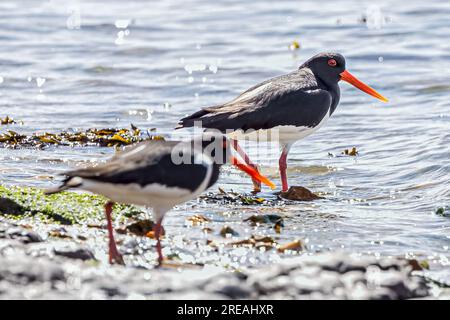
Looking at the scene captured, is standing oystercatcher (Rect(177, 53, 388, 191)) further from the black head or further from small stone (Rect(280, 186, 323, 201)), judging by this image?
small stone (Rect(280, 186, 323, 201))

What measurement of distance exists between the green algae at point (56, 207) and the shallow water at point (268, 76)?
60 cm

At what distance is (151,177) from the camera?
18.6 feet

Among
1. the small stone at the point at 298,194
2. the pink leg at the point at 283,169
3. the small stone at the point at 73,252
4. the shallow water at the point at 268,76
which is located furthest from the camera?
the pink leg at the point at 283,169

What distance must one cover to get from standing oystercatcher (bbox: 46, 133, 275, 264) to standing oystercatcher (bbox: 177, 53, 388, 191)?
6.39 feet

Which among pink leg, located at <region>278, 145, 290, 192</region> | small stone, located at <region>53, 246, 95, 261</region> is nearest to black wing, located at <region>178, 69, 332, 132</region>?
pink leg, located at <region>278, 145, 290, 192</region>

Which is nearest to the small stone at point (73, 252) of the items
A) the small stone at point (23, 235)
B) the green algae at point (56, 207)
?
the small stone at point (23, 235)

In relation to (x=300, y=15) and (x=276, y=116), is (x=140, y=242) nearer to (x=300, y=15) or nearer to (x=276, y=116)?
(x=276, y=116)

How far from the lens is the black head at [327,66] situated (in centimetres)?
912

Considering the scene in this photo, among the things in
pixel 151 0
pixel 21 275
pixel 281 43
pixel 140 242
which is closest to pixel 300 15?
pixel 281 43

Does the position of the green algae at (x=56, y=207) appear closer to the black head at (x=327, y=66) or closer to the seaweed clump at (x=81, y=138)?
the seaweed clump at (x=81, y=138)

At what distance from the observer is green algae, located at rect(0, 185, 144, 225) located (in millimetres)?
6762
